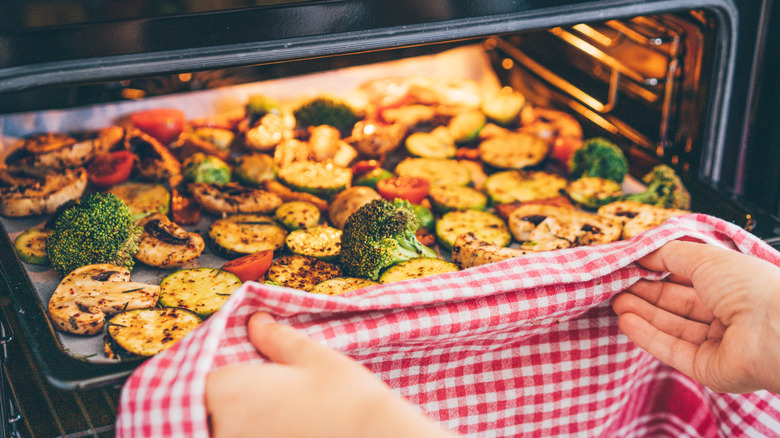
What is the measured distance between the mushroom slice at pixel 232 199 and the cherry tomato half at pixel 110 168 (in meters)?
0.34

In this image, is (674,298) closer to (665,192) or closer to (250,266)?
(665,192)

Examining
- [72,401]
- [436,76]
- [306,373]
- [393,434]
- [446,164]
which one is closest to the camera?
[393,434]

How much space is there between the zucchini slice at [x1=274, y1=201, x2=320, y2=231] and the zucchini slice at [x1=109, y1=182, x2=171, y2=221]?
440 mm

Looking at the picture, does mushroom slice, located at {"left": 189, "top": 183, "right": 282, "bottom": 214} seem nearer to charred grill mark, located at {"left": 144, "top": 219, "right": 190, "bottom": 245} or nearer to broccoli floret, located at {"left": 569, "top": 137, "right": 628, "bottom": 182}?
charred grill mark, located at {"left": 144, "top": 219, "right": 190, "bottom": 245}

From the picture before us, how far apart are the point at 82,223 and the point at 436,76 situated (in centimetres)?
215

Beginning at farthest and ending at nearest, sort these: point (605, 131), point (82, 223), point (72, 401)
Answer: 1. point (605, 131)
2. point (82, 223)
3. point (72, 401)

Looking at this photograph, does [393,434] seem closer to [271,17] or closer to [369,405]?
[369,405]

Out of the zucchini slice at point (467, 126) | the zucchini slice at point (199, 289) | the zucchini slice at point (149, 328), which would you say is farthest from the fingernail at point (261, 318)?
the zucchini slice at point (467, 126)

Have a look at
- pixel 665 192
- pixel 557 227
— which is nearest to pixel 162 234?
pixel 557 227

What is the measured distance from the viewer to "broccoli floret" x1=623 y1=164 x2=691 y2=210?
2.25 metres

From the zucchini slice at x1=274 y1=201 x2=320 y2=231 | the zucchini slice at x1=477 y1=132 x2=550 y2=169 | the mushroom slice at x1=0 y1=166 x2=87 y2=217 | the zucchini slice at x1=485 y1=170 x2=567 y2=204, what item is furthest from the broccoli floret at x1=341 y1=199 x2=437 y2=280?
the mushroom slice at x1=0 y1=166 x2=87 y2=217

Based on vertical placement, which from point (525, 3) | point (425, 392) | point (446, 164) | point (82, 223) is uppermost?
point (525, 3)

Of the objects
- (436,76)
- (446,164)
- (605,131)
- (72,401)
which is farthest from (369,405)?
(436,76)

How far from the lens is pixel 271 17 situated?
1.52m
